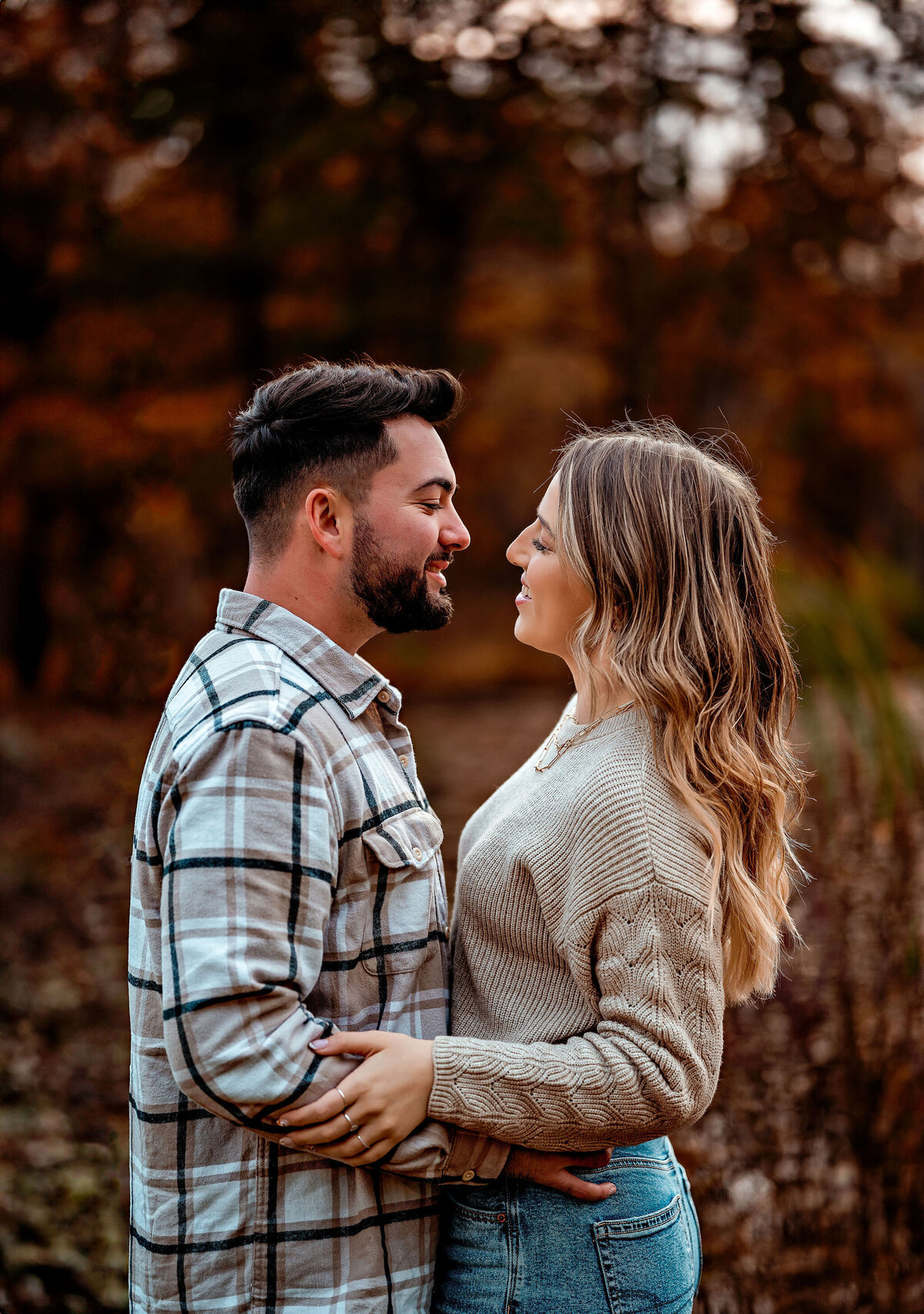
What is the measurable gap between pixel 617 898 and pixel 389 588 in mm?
580

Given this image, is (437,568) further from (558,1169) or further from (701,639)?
(558,1169)

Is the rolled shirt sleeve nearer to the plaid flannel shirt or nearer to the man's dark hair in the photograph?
the plaid flannel shirt

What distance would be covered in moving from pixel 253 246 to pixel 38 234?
111 inches

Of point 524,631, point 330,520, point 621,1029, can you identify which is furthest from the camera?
point 524,631

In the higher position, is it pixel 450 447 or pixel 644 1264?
pixel 644 1264

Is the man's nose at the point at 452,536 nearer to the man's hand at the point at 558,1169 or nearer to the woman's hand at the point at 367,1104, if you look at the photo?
the woman's hand at the point at 367,1104

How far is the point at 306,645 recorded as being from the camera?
1509 millimetres

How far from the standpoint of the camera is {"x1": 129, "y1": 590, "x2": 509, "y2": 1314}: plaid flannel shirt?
1.24 meters

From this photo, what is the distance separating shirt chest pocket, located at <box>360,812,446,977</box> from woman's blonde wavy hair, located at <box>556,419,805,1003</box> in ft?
1.15

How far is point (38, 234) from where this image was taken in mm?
5375

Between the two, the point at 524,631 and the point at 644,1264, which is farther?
the point at 524,631

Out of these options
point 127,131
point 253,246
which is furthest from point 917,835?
point 253,246

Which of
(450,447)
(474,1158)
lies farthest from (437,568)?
(450,447)

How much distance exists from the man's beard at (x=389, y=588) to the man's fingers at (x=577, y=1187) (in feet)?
2.60
